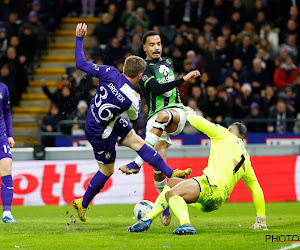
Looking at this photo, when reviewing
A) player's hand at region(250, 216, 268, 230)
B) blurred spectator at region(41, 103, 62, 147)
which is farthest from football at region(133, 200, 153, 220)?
blurred spectator at region(41, 103, 62, 147)

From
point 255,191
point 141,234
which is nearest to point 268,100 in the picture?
point 255,191

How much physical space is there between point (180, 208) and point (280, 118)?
31.6 feet

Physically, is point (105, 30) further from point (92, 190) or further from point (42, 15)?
point (92, 190)

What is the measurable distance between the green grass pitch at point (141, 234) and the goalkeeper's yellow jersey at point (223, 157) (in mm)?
697

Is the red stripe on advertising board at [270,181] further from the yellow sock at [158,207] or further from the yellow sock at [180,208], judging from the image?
the yellow sock at [180,208]

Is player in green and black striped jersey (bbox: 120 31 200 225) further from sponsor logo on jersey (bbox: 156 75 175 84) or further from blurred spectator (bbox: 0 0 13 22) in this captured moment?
blurred spectator (bbox: 0 0 13 22)

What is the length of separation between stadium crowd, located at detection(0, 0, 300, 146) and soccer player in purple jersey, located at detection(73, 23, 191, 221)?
20.9 ft

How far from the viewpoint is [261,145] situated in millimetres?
15875

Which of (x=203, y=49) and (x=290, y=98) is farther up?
(x=203, y=49)

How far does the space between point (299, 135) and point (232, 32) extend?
15.1 feet

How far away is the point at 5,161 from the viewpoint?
10727 millimetres

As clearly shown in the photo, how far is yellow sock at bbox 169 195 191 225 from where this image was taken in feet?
27.4

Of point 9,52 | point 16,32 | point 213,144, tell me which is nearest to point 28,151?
point 9,52

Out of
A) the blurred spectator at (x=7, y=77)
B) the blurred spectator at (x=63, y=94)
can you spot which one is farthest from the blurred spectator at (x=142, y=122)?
the blurred spectator at (x=7, y=77)
